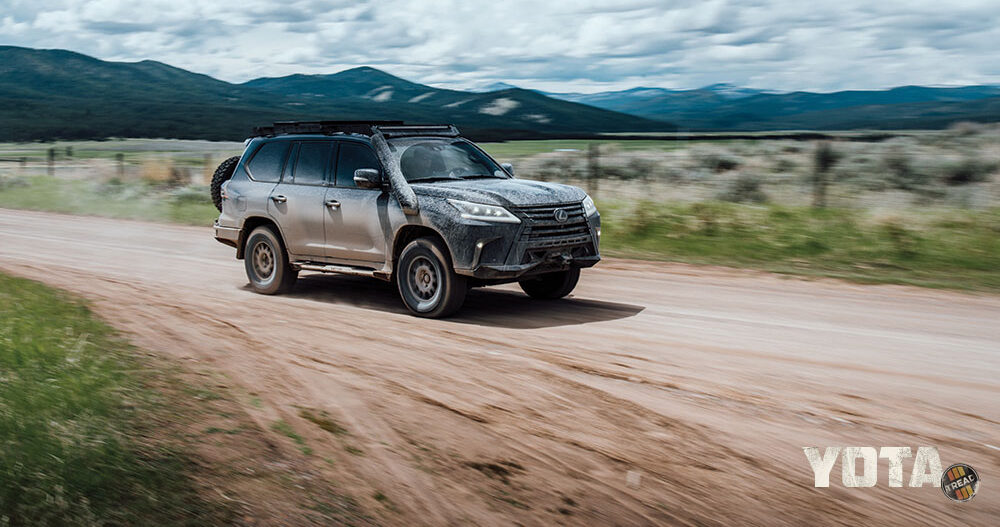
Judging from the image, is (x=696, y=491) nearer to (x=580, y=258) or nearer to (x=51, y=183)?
(x=580, y=258)

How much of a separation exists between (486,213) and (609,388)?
2.90 m

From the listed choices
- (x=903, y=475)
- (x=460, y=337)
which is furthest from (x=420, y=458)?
(x=460, y=337)

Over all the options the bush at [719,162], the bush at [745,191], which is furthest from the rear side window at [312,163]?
the bush at [719,162]

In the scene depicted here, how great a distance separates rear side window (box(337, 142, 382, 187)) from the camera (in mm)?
10422

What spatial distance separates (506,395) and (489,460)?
1.38 m

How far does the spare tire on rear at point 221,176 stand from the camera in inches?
492

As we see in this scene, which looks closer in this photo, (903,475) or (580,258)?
(903,475)

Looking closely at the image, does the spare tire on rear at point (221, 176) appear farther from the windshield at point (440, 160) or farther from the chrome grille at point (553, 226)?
the chrome grille at point (553, 226)

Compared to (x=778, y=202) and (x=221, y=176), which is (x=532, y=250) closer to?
(x=221, y=176)

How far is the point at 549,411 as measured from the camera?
20.9ft

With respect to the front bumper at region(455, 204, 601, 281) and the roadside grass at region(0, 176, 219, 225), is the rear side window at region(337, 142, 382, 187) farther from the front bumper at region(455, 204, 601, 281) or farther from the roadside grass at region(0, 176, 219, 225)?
the roadside grass at region(0, 176, 219, 225)

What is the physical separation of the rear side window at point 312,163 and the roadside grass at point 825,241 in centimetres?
644

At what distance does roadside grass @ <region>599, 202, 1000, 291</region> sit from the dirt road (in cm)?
183

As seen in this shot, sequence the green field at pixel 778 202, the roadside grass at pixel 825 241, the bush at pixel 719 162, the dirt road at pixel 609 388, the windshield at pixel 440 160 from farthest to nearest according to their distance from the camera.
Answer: the bush at pixel 719 162, the green field at pixel 778 202, the roadside grass at pixel 825 241, the windshield at pixel 440 160, the dirt road at pixel 609 388
